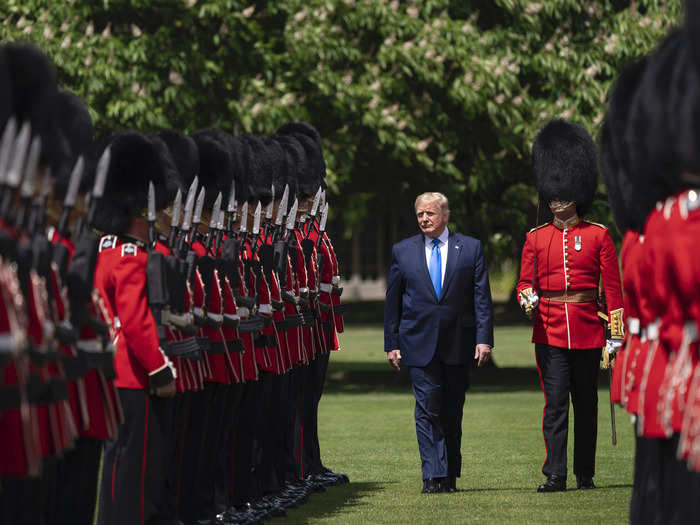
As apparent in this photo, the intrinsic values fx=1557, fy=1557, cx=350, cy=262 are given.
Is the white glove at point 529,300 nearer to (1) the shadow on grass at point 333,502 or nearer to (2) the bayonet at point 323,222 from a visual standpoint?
A: (2) the bayonet at point 323,222

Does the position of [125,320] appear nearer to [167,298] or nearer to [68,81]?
[167,298]

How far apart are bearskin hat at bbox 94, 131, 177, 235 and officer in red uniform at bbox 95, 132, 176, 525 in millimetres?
16

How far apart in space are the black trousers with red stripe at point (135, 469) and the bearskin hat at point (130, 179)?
892 millimetres

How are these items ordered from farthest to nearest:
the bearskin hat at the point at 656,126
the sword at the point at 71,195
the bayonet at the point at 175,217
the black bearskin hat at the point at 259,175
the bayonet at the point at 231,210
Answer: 1. the black bearskin hat at the point at 259,175
2. the bayonet at the point at 231,210
3. the bayonet at the point at 175,217
4. the sword at the point at 71,195
5. the bearskin hat at the point at 656,126

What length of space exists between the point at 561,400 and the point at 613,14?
A: 10.0 meters

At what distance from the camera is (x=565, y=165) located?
11438 mm

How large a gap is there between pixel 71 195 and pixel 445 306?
16.4 ft

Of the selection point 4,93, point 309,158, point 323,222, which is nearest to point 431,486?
point 323,222

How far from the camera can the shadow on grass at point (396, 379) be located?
21547mm

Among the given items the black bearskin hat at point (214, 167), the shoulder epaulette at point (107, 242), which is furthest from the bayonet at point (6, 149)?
the black bearskin hat at point (214, 167)

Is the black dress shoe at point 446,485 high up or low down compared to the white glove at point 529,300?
down

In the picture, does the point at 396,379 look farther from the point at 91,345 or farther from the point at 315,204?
the point at 91,345

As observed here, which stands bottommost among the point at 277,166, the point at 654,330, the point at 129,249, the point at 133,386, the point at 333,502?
the point at 333,502

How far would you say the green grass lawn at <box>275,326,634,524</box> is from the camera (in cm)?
971
